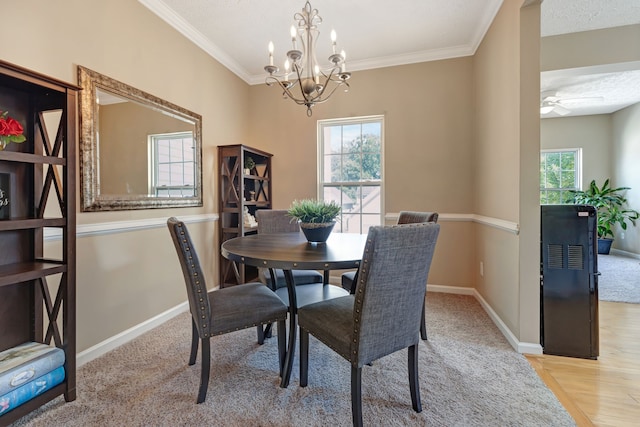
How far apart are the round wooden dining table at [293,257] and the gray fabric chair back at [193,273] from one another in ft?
0.63

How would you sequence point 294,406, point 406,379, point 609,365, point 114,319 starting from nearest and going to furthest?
point 294,406
point 406,379
point 609,365
point 114,319

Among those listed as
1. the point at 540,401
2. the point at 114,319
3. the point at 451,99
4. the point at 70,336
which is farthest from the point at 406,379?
the point at 451,99

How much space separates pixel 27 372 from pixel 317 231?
1.58 meters

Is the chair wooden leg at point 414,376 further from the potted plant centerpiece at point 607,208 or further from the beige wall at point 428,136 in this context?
the potted plant centerpiece at point 607,208

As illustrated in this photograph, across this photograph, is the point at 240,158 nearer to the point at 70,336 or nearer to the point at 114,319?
the point at 114,319

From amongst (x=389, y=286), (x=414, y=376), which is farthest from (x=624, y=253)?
(x=389, y=286)

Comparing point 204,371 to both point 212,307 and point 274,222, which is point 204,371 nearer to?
point 212,307

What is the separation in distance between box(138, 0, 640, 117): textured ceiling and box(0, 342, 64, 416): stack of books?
8.37 feet

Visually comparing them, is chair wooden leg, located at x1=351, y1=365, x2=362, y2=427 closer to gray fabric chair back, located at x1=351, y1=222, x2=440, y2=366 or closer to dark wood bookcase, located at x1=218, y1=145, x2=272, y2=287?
gray fabric chair back, located at x1=351, y1=222, x2=440, y2=366

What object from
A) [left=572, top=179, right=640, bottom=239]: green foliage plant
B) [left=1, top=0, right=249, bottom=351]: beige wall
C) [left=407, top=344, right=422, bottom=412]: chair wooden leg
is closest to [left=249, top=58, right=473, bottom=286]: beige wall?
[left=1, top=0, right=249, bottom=351]: beige wall

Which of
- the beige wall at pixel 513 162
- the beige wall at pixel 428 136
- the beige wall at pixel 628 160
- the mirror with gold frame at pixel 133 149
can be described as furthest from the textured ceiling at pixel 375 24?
the beige wall at pixel 628 160

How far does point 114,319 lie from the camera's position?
2127 mm

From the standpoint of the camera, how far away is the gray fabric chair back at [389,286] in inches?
46.4

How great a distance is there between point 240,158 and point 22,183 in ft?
5.97
